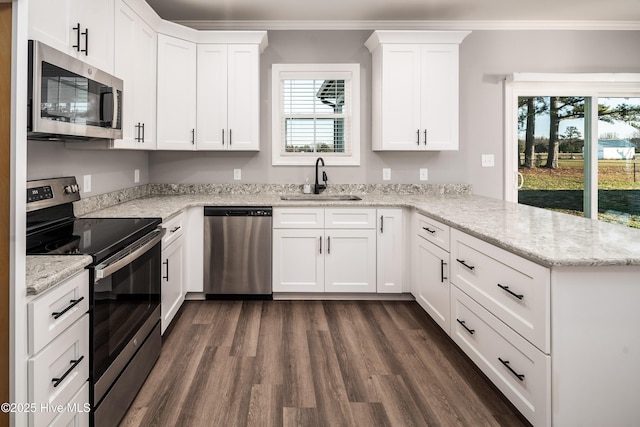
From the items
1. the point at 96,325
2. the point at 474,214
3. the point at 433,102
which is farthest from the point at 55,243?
the point at 433,102

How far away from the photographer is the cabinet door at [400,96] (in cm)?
388

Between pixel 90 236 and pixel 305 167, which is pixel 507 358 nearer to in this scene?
pixel 90 236

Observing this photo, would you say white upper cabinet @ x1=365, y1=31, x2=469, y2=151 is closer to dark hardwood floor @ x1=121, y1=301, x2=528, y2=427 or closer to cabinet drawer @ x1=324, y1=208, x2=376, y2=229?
cabinet drawer @ x1=324, y1=208, x2=376, y2=229

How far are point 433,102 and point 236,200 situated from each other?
6.38 feet

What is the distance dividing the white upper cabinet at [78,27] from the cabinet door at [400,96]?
2.22 metres

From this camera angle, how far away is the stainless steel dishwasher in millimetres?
3672

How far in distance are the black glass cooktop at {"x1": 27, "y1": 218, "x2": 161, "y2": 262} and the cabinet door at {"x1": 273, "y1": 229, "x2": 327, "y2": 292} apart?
1.31 meters

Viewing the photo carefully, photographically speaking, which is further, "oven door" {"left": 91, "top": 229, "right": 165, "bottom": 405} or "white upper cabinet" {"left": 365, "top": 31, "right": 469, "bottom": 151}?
"white upper cabinet" {"left": 365, "top": 31, "right": 469, "bottom": 151}

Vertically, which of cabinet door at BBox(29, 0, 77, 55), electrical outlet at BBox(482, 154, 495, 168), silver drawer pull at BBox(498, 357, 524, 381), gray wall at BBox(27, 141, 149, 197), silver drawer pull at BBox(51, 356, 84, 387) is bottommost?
silver drawer pull at BBox(498, 357, 524, 381)

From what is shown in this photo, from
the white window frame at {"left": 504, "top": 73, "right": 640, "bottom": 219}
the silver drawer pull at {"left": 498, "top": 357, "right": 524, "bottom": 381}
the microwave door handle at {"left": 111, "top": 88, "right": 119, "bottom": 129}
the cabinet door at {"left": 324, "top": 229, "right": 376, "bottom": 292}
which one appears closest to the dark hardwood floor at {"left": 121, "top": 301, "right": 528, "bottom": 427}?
the silver drawer pull at {"left": 498, "top": 357, "right": 524, "bottom": 381}

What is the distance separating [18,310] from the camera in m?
1.22

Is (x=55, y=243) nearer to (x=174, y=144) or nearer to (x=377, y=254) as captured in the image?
(x=174, y=144)

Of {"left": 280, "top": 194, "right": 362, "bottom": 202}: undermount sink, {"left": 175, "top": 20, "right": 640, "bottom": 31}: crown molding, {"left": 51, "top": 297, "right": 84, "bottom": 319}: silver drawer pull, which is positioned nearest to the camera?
{"left": 51, "top": 297, "right": 84, "bottom": 319}: silver drawer pull

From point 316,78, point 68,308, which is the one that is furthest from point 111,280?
point 316,78
